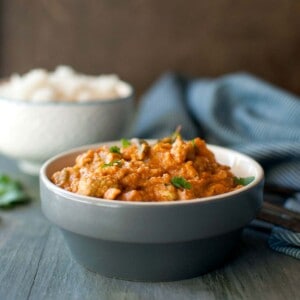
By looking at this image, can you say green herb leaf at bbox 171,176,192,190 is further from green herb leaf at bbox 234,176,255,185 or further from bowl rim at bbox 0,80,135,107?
bowl rim at bbox 0,80,135,107

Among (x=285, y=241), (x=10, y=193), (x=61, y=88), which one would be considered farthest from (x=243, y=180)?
(x=61, y=88)

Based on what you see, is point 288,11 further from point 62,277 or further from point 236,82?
point 62,277

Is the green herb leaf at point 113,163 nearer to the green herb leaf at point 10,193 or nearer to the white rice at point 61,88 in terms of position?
the green herb leaf at point 10,193

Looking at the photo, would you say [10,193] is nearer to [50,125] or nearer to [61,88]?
[50,125]

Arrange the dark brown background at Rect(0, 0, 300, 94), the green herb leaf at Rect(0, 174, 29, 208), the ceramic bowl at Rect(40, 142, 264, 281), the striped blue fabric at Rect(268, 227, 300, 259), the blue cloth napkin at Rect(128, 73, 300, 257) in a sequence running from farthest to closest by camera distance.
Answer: the dark brown background at Rect(0, 0, 300, 94) → the blue cloth napkin at Rect(128, 73, 300, 257) → the green herb leaf at Rect(0, 174, 29, 208) → the striped blue fabric at Rect(268, 227, 300, 259) → the ceramic bowl at Rect(40, 142, 264, 281)

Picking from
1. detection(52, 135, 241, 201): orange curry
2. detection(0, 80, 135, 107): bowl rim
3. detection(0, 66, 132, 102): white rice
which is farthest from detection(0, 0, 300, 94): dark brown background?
detection(52, 135, 241, 201): orange curry
